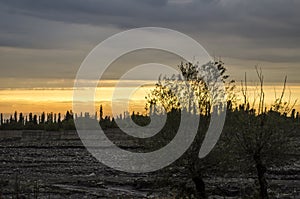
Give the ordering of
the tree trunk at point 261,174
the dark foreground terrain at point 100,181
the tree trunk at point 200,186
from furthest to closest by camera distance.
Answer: the dark foreground terrain at point 100,181, the tree trunk at point 200,186, the tree trunk at point 261,174

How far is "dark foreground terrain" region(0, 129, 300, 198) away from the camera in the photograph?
23.1 metres

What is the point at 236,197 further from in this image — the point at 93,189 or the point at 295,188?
the point at 93,189

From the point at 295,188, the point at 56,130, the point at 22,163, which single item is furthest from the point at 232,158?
the point at 56,130

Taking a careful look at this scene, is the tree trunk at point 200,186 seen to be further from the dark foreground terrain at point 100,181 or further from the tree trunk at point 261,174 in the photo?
the tree trunk at point 261,174

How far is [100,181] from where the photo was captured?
35.6 m

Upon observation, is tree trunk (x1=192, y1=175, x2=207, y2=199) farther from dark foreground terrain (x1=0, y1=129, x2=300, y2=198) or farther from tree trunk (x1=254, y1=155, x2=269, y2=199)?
tree trunk (x1=254, y1=155, x2=269, y2=199)

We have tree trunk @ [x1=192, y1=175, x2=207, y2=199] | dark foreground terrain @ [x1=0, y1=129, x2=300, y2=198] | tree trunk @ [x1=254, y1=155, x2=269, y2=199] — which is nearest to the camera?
tree trunk @ [x1=254, y1=155, x2=269, y2=199]

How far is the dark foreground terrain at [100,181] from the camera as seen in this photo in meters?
23.1

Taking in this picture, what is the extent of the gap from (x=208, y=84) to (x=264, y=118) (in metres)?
2.20

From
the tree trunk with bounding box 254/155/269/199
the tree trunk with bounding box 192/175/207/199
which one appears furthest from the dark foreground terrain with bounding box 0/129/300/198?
the tree trunk with bounding box 254/155/269/199

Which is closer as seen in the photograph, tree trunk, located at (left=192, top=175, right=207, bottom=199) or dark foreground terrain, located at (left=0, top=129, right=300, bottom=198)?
tree trunk, located at (left=192, top=175, right=207, bottom=199)

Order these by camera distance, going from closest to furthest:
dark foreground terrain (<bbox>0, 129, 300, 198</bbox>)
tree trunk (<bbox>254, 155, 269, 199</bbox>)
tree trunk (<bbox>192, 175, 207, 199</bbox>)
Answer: tree trunk (<bbox>254, 155, 269, 199</bbox>), tree trunk (<bbox>192, 175, 207, 199</bbox>), dark foreground terrain (<bbox>0, 129, 300, 198</bbox>)

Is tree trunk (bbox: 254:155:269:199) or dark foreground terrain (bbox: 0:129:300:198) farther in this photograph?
dark foreground terrain (bbox: 0:129:300:198)

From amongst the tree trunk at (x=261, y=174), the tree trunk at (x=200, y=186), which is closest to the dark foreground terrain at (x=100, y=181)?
the tree trunk at (x=200, y=186)
